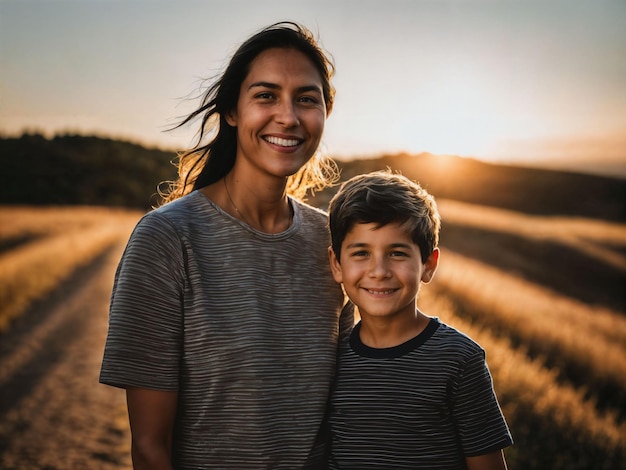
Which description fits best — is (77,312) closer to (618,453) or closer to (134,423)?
(618,453)

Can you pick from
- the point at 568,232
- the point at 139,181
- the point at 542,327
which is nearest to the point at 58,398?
the point at 542,327

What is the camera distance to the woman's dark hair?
2613 mm

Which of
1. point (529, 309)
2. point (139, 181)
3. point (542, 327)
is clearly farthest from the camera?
point (139, 181)

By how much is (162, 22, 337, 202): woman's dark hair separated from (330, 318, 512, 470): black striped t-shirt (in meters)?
1.17

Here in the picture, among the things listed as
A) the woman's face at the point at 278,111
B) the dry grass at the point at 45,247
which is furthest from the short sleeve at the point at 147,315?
the dry grass at the point at 45,247

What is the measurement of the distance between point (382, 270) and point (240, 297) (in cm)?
58

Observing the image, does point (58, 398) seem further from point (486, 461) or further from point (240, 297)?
point (486, 461)

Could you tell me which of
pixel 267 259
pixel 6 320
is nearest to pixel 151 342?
pixel 267 259

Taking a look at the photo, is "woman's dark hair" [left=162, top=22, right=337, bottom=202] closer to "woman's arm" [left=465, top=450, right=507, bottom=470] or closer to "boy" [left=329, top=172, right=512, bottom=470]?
"boy" [left=329, top=172, right=512, bottom=470]

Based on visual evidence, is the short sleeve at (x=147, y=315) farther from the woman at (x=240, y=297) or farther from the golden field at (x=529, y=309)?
the golden field at (x=529, y=309)

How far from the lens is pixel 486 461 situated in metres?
2.18

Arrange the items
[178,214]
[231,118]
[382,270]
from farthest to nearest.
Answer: [231,118] < [382,270] < [178,214]

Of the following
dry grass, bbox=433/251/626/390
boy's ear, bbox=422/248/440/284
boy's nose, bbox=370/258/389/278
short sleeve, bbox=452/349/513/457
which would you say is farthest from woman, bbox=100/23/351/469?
dry grass, bbox=433/251/626/390

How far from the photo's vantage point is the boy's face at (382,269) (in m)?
2.38
